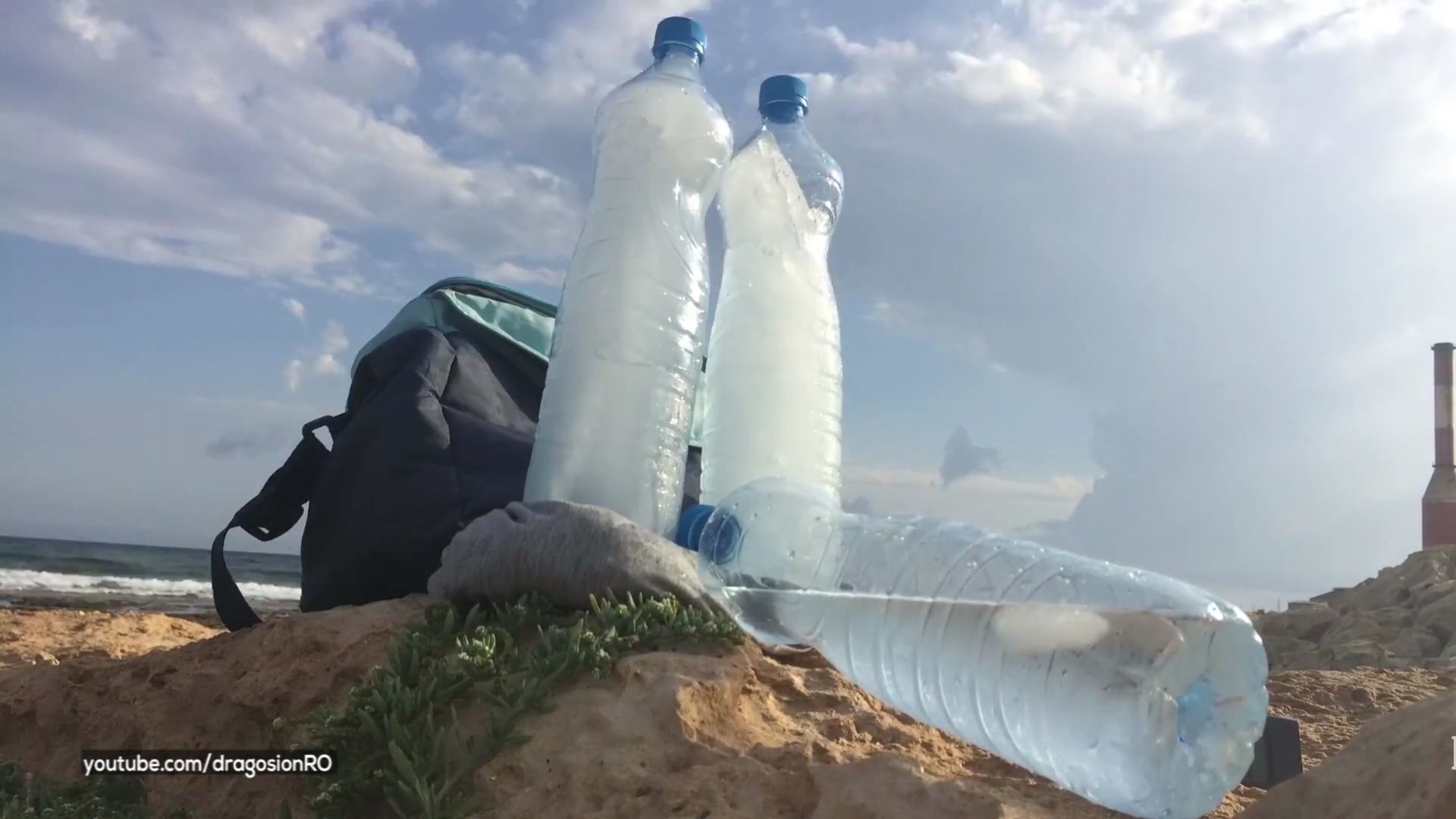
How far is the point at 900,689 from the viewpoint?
6.25 ft

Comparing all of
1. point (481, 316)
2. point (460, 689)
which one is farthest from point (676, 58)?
point (460, 689)

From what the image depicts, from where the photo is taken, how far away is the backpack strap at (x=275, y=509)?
2559 mm

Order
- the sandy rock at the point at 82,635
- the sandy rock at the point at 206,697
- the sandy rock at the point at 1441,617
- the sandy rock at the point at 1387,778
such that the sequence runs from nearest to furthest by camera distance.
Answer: the sandy rock at the point at 1387,778 → the sandy rock at the point at 206,697 → the sandy rock at the point at 82,635 → the sandy rock at the point at 1441,617

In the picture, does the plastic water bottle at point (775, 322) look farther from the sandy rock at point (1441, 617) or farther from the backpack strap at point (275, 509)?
the sandy rock at point (1441, 617)

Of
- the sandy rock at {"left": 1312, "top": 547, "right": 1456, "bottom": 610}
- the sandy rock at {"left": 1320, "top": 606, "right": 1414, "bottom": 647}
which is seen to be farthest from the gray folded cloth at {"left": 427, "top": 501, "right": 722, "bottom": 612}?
the sandy rock at {"left": 1312, "top": 547, "right": 1456, "bottom": 610}

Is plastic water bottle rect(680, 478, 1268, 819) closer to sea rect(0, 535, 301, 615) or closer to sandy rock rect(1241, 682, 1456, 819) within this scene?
sandy rock rect(1241, 682, 1456, 819)

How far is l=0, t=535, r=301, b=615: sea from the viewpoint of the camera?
463 inches

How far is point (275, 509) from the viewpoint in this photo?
262 centimetres

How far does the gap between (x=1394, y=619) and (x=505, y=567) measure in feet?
18.4

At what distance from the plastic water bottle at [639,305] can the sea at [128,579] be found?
22.3 feet

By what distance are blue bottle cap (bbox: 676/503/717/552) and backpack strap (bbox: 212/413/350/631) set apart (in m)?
1.03

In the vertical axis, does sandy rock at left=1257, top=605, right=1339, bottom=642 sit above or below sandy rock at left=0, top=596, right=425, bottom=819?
above
